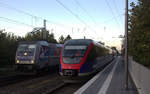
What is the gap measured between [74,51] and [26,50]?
5.88m

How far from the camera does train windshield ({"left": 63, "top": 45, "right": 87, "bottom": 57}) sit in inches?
510

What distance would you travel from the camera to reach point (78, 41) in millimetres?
13984

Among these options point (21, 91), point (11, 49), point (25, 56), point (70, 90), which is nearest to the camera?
point (21, 91)

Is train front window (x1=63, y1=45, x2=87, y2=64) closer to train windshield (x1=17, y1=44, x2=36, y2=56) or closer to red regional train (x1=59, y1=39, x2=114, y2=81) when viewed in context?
red regional train (x1=59, y1=39, x2=114, y2=81)

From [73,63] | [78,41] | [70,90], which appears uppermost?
[78,41]

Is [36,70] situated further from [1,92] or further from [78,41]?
[1,92]

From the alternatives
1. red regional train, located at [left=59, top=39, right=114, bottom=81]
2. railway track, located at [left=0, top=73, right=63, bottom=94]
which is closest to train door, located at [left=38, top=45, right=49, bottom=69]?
railway track, located at [left=0, top=73, right=63, bottom=94]

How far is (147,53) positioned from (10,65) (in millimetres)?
19076

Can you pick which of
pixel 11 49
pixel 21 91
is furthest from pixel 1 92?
pixel 11 49

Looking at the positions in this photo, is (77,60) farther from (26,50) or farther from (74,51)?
(26,50)

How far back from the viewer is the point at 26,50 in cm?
1720

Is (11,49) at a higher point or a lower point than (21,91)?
higher

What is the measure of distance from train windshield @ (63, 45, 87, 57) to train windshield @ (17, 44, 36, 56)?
453 centimetres

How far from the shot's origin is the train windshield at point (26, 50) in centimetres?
1695
